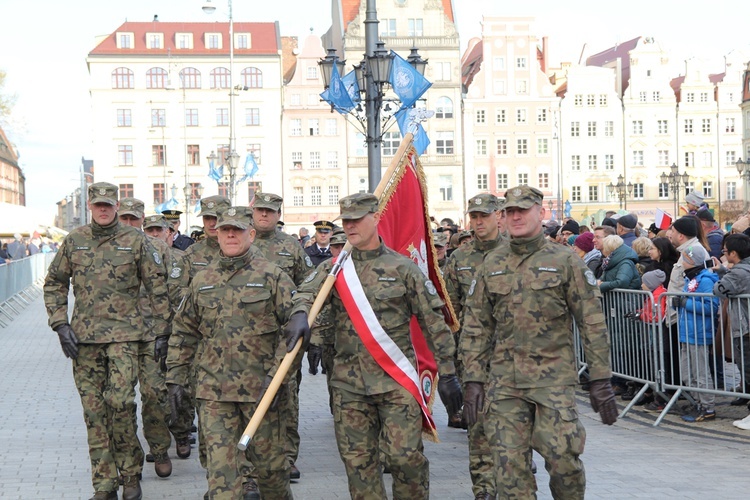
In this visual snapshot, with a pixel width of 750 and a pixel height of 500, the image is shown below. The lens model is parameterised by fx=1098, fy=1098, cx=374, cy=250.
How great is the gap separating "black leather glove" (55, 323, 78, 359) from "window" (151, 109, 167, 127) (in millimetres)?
70758

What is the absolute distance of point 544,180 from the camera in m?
77.2

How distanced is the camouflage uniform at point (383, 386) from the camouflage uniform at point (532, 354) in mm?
328

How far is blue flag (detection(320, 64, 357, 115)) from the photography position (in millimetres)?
18844

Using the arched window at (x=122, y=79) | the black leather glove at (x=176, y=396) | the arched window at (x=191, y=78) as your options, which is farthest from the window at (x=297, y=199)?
the black leather glove at (x=176, y=396)

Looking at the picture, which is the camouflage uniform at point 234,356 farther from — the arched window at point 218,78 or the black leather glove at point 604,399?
the arched window at point 218,78

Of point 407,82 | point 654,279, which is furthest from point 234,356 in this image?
point 407,82

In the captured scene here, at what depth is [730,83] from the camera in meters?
81.4

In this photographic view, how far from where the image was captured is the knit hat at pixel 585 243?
575 inches

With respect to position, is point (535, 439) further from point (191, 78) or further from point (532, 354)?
point (191, 78)

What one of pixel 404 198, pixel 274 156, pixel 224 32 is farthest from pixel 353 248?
pixel 224 32

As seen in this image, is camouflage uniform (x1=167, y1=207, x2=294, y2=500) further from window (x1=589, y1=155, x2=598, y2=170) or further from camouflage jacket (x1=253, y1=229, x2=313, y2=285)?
window (x1=589, y1=155, x2=598, y2=170)

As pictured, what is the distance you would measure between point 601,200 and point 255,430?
7338 cm

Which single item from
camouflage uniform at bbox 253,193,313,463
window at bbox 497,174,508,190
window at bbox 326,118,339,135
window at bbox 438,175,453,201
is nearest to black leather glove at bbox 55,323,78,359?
camouflage uniform at bbox 253,193,313,463

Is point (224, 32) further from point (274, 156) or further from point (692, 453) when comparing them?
point (692, 453)
